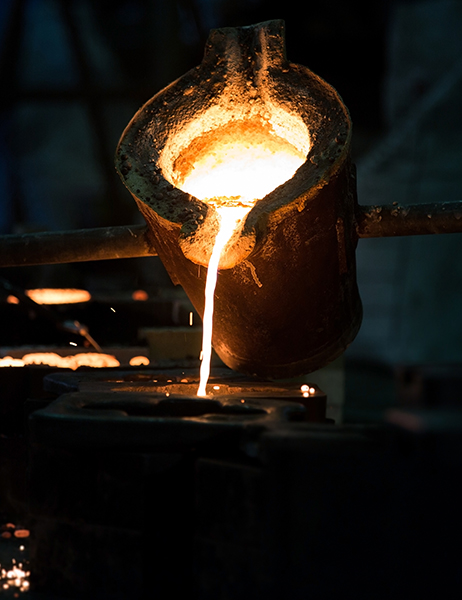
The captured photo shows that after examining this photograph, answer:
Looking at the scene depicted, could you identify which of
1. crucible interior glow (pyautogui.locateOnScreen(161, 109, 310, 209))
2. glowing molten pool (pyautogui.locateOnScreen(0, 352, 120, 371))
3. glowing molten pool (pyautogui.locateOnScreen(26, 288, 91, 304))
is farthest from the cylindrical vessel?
glowing molten pool (pyautogui.locateOnScreen(26, 288, 91, 304))

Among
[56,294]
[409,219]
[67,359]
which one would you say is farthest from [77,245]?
[56,294]

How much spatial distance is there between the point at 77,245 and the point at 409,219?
103 centimetres

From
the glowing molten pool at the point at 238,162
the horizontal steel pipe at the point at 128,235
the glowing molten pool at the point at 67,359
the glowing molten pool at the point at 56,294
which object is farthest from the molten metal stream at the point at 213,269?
the glowing molten pool at the point at 56,294

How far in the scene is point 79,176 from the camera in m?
8.77

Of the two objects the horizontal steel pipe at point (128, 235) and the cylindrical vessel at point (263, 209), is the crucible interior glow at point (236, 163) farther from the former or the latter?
the horizontal steel pipe at point (128, 235)

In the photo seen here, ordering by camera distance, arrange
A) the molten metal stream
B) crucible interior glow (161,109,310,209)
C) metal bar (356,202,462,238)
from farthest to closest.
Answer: crucible interior glow (161,109,310,209), metal bar (356,202,462,238), the molten metal stream

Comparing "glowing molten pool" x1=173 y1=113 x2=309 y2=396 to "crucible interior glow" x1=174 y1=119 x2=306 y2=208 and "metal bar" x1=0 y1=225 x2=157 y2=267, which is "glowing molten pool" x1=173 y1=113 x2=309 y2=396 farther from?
"metal bar" x1=0 y1=225 x2=157 y2=267

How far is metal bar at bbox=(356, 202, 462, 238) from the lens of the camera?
6.27ft

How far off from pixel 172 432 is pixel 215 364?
117 centimetres

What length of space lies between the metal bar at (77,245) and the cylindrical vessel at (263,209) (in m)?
0.09

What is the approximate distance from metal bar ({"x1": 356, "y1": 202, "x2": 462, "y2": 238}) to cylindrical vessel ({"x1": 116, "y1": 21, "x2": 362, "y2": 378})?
0.06m

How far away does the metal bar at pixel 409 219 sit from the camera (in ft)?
6.27

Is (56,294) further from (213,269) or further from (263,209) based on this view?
(263,209)

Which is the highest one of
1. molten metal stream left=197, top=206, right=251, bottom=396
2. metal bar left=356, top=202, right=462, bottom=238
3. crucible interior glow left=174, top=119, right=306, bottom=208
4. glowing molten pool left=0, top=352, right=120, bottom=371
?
crucible interior glow left=174, top=119, right=306, bottom=208
